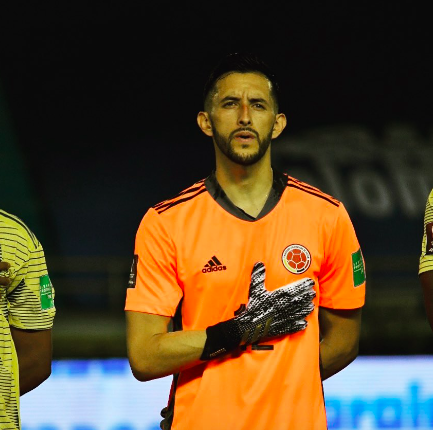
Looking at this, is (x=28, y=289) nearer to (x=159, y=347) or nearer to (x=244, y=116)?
(x=159, y=347)

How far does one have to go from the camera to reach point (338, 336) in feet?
12.2

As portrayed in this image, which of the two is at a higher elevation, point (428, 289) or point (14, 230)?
point (14, 230)

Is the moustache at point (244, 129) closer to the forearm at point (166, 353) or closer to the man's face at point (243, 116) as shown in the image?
the man's face at point (243, 116)

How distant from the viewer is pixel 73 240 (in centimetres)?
1350

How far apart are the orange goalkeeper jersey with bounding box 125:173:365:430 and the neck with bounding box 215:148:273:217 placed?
3 centimetres

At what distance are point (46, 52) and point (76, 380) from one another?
24.4ft

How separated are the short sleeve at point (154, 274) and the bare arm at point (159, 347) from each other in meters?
0.04

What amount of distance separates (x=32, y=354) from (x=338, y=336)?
117 cm

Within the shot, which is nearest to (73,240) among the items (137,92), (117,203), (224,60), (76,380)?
(117,203)

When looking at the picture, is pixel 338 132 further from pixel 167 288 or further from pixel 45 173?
pixel 167 288

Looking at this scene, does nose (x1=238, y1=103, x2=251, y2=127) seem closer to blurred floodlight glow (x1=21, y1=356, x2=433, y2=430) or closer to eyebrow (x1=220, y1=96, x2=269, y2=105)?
eyebrow (x1=220, y1=96, x2=269, y2=105)

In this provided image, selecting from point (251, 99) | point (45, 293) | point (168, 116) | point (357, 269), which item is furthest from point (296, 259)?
point (168, 116)

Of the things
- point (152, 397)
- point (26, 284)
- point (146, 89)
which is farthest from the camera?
point (146, 89)

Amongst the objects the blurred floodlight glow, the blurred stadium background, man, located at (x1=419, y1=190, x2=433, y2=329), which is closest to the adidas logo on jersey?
man, located at (x1=419, y1=190, x2=433, y2=329)
